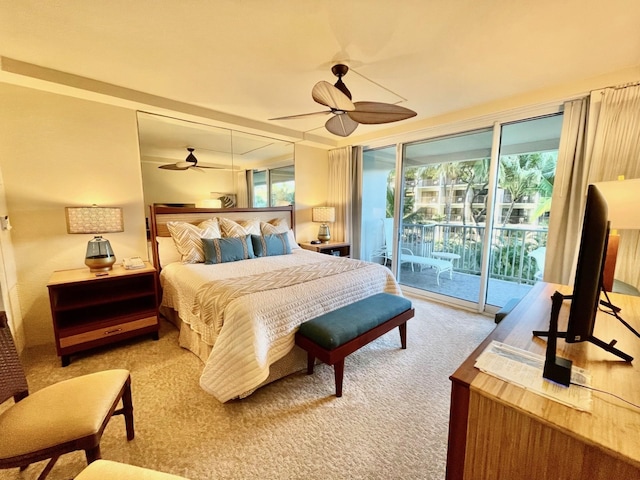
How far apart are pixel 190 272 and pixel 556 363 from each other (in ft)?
8.90

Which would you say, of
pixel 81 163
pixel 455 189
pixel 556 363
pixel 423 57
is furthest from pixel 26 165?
pixel 455 189

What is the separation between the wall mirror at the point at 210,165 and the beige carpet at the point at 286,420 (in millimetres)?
1862

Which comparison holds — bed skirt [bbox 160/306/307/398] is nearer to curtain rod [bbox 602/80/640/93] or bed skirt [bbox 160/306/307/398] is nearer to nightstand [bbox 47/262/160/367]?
nightstand [bbox 47/262/160/367]

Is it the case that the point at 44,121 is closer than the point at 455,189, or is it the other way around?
the point at 44,121

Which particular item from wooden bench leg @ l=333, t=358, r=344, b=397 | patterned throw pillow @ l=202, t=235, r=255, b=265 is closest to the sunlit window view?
patterned throw pillow @ l=202, t=235, r=255, b=265

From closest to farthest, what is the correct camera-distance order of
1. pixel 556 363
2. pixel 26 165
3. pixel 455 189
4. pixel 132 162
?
pixel 556 363 → pixel 26 165 → pixel 132 162 → pixel 455 189

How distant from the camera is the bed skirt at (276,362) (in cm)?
209

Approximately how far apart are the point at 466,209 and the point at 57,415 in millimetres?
4191

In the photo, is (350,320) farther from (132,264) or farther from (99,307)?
(99,307)

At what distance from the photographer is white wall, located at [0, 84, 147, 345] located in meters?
2.40

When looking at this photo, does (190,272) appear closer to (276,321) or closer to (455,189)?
(276,321)

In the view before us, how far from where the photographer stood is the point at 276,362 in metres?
2.10

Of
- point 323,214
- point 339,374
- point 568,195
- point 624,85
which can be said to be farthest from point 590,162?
point 323,214

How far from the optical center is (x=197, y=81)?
8.54 feet
